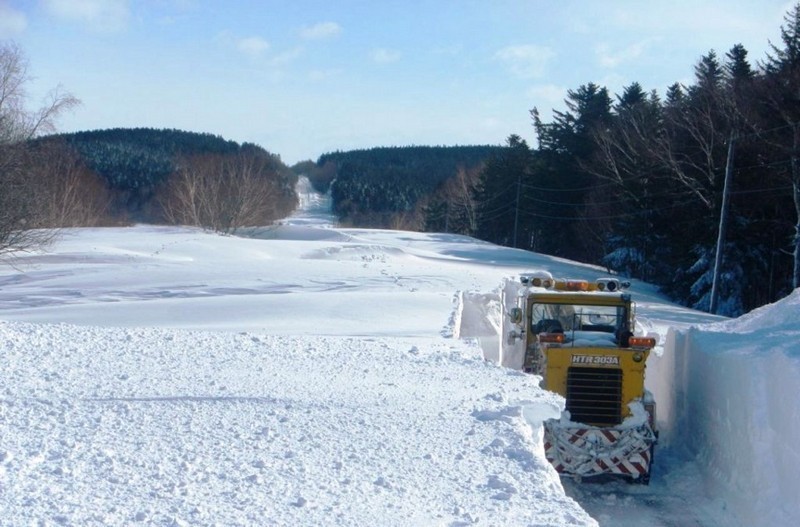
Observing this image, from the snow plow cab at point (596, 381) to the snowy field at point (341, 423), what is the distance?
0.59m

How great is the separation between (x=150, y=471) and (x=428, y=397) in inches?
147

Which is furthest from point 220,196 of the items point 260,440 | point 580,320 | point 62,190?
point 260,440

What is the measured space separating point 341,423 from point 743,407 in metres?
5.27

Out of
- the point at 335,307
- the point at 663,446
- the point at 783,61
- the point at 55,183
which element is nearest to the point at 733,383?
the point at 663,446

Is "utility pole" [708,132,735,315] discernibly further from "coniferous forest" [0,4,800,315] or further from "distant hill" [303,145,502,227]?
"distant hill" [303,145,502,227]

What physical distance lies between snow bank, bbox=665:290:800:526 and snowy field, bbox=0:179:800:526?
34 millimetres

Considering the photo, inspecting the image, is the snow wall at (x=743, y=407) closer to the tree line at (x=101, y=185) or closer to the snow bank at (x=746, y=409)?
the snow bank at (x=746, y=409)

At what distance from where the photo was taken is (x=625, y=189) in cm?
5141

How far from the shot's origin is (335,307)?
18703 millimetres

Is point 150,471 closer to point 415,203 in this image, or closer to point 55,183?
point 55,183

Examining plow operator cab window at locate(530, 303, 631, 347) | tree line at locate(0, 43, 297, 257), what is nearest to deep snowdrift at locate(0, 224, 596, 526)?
plow operator cab window at locate(530, 303, 631, 347)

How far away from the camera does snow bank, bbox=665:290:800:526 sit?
871 cm

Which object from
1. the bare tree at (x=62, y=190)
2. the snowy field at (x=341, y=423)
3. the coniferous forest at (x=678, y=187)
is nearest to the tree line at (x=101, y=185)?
the bare tree at (x=62, y=190)

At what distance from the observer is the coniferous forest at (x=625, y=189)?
34281 millimetres
